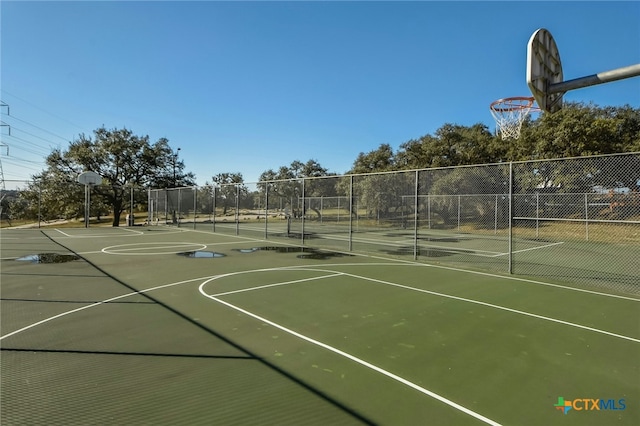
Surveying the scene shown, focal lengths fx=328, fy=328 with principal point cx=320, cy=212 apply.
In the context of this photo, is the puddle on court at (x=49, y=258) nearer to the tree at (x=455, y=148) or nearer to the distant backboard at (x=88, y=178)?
the distant backboard at (x=88, y=178)

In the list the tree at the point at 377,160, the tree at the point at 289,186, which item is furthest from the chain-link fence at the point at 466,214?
the tree at the point at 377,160

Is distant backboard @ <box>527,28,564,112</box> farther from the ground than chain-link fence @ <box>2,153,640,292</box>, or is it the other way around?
distant backboard @ <box>527,28,564,112</box>

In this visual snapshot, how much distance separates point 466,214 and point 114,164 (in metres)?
28.9

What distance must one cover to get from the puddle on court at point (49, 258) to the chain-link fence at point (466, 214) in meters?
6.37

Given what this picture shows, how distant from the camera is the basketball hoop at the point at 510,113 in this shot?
25078 mm

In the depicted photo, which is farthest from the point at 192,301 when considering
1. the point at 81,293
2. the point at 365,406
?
the point at 365,406

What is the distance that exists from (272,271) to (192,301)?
268 cm

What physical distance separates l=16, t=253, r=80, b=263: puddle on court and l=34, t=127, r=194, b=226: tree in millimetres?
17868

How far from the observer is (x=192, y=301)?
5.39 m

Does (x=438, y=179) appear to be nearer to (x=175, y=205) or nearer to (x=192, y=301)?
(x=175, y=205)

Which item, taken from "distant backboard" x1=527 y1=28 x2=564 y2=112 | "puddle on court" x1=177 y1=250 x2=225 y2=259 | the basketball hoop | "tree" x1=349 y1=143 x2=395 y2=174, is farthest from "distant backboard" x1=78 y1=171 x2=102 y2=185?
the basketball hoop

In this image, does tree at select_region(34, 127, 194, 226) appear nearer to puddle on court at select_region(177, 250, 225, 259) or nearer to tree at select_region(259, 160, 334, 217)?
tree at select_region(259, 160, 334, 217)

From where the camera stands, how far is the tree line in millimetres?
19359

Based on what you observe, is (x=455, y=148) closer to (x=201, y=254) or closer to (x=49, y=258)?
(x=201, y=254)
